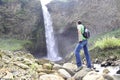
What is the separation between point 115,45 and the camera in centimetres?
2795

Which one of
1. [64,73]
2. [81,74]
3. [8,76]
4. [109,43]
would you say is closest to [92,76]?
[81,74]

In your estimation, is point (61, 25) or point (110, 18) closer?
point (110, 18)

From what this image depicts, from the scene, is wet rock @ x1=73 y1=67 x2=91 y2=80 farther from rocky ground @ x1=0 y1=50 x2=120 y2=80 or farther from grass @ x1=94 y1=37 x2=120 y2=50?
grass @ x1=94 y1=37 x2=120 y2=50

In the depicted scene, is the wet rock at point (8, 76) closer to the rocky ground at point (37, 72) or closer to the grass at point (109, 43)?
the rocky ground at point (37, 72)

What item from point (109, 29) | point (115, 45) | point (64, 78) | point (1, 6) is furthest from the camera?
point (1, 6)

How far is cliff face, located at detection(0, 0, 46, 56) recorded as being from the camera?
140 feet

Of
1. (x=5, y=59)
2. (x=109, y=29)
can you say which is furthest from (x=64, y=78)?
(x=109, y=29)

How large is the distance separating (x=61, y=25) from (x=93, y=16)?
4.32 meters

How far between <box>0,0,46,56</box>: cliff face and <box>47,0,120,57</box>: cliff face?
7.07 feet

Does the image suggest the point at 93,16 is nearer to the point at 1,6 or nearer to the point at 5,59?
the point at 1,6

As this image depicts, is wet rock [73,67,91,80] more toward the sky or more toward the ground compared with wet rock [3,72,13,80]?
more toward the ground

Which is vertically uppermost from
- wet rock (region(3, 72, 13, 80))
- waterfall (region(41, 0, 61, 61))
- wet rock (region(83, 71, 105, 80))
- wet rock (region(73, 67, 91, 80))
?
wet rock (region(3, 72, 13, 80))

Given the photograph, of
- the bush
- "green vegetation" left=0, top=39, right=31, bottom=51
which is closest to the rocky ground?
the bush

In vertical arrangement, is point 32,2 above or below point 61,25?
above
